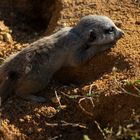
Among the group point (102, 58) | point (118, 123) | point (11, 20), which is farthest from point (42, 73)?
point (11, 20)

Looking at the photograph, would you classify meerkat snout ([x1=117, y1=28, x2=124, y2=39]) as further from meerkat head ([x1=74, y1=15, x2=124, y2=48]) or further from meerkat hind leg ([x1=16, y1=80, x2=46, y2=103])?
meerkat hind leg ([x1=16, y1=80, x2=46, y2=103])

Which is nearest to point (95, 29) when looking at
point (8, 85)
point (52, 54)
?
point (52, 54)

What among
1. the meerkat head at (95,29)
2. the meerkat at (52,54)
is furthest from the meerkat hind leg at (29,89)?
the meerkat head at (95,29)

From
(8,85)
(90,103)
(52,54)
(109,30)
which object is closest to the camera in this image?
(90,103)

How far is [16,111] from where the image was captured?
5.26m

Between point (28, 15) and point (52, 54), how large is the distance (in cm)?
163

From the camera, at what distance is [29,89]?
548 cm

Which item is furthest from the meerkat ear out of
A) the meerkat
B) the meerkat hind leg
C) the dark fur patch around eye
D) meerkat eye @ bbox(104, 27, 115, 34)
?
the dark fur patch around eye

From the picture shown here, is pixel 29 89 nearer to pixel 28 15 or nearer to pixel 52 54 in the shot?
pixel 52 54

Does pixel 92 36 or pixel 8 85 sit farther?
pixel 92 36

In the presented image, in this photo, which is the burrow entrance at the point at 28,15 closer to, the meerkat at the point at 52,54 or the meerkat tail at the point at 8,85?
the meerkat at the point at 52,54

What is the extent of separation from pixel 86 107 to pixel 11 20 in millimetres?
2289

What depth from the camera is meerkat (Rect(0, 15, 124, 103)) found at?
5438mm

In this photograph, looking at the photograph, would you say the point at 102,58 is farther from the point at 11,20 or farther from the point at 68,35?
the point at 11,20
